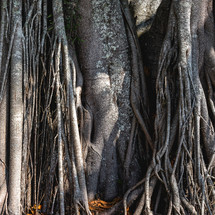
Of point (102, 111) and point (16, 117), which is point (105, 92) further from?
point (16, 117)

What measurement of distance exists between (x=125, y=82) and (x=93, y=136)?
650mm

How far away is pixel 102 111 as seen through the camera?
2.78m

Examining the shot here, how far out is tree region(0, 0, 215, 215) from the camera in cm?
248

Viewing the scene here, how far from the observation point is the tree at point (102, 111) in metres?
2.48

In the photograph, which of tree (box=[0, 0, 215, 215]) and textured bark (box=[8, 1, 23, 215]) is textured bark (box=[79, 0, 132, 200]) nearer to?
tree (box=[0, 0, 215, 215])

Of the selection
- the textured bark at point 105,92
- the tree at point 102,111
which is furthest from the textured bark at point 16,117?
the textured bark at point 105,92

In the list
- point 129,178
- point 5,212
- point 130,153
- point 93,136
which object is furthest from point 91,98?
point 5,212

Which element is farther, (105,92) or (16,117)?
(105,92)

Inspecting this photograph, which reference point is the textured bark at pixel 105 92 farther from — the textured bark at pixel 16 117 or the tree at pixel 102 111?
the textured bark at pixel 16 117

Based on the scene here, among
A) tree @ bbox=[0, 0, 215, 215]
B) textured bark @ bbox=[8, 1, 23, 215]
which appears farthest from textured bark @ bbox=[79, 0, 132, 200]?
textured bark @ bbox=[8, 1, 23, 215]

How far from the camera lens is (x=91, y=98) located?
9.32 ft

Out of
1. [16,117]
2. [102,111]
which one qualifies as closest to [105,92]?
[102,111]

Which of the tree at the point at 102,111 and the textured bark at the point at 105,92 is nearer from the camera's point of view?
the tree at the point at 102,111

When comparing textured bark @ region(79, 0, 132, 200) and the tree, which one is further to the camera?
textured bark @ region(79, 0, 132, 200)
